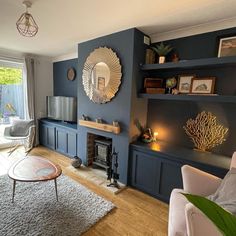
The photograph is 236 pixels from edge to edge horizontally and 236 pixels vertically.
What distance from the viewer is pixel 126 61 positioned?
8.23 feet

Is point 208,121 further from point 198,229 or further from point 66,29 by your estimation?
point 66,29

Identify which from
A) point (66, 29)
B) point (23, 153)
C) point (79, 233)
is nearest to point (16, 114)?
point (23, 153)

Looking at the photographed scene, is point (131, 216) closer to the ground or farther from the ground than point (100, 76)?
closer to the ground

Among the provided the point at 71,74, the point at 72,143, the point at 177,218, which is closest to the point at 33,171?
the point at 72,143

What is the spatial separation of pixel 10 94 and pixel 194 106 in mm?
4088

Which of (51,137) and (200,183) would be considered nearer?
(200,183)

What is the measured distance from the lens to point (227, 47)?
2.06m

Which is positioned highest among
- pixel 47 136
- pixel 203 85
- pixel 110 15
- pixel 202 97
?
pixel 110 15

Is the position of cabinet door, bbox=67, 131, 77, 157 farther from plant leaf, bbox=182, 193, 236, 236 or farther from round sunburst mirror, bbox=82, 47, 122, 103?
plant leaf, bbox=182, 193, 236, 236

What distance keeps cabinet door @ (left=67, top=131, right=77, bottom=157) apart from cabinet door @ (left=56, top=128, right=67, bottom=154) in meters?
0.13

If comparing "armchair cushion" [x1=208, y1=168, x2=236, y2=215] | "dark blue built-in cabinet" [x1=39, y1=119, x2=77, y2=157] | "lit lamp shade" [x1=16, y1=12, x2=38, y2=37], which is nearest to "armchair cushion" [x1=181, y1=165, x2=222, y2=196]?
"armchair cushion" [x1=208, y1=168, x2=236, y2=215]

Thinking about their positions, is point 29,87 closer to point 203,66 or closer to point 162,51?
point 162,51

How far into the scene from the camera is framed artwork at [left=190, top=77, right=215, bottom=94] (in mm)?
2204

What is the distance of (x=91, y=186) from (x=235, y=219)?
97.0 inches
